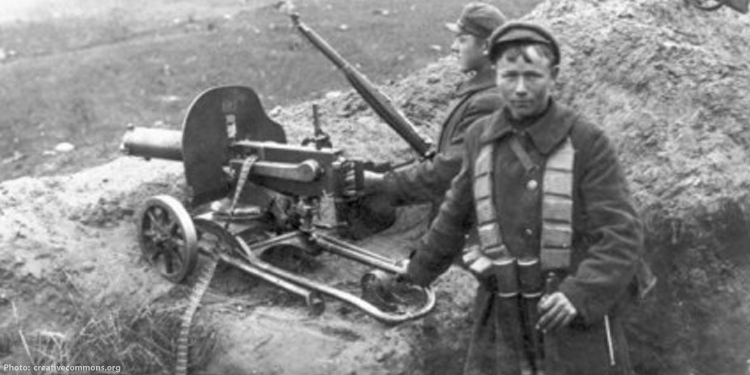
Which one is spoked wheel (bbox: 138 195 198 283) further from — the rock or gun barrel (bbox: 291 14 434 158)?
the rock

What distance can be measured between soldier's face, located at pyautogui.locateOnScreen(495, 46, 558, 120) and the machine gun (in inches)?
79.7

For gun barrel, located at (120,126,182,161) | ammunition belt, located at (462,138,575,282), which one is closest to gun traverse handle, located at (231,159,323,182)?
gun barrel, located at (120,126,182,161)

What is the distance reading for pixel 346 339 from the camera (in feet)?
18.1

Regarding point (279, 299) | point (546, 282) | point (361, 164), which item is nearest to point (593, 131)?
point (546, 282)

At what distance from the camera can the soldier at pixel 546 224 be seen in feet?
12.5

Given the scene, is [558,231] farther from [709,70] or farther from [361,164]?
[709,70]

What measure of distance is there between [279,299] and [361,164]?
0.92 m

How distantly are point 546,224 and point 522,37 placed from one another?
0.70 m

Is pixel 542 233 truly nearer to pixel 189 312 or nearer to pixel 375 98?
pixel 189 312

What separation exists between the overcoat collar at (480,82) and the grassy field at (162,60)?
573 centimetres

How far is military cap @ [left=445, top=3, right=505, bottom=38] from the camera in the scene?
18.1 feet

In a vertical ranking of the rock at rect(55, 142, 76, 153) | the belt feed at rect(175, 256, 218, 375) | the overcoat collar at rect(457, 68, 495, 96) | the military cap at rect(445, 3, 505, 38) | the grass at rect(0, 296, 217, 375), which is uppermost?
the military cap at rect(445, 3, 505, 38)

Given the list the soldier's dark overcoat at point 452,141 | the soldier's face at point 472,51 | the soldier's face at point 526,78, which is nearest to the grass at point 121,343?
the soldier's dark overcoat at point 452,141

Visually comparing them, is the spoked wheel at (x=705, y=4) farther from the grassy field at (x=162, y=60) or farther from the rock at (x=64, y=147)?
the rock at (x=64, y=147)
